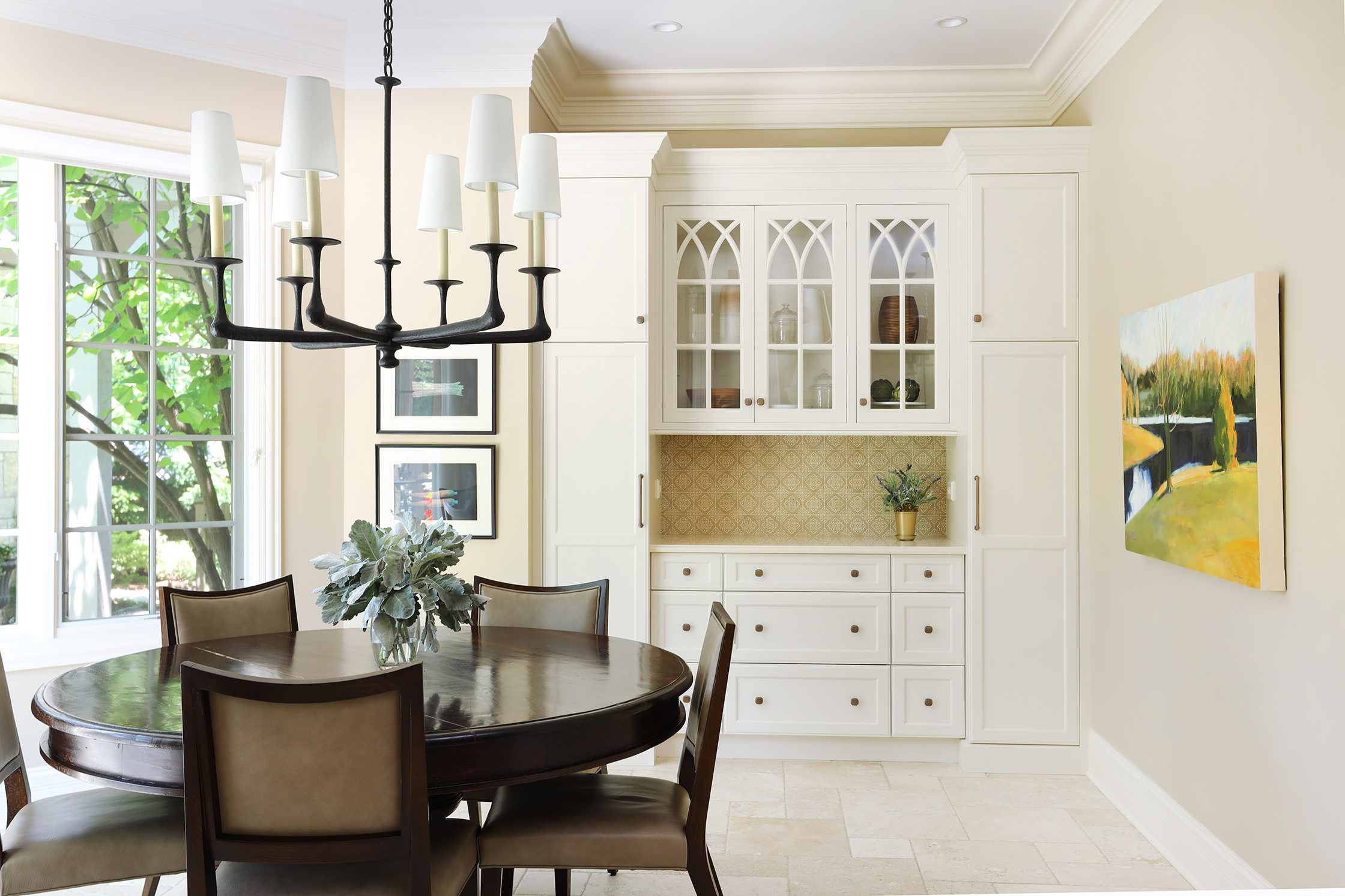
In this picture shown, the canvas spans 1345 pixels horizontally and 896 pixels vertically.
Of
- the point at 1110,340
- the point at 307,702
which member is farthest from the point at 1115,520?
the point at 307,702

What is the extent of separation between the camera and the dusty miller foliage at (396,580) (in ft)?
6.49

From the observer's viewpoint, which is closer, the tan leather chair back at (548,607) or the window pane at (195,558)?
the tan leather chair back at (548,607)

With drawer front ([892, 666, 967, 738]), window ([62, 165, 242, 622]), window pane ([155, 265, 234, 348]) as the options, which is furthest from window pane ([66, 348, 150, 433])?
drawer front ([892, 666, 967, 738])

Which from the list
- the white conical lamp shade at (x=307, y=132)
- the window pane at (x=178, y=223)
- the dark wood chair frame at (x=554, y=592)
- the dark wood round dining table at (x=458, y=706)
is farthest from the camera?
the window pane at (x=178, y=223)

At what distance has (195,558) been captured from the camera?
3.46 metres

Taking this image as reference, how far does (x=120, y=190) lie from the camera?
332 centimetres

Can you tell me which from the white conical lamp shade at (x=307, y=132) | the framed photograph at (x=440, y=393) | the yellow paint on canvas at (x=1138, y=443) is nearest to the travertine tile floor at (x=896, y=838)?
the yellow paint on canvas at (x=1138, y=443)

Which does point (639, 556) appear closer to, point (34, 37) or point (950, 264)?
point (950, 264)

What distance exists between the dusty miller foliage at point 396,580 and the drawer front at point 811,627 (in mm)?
1775

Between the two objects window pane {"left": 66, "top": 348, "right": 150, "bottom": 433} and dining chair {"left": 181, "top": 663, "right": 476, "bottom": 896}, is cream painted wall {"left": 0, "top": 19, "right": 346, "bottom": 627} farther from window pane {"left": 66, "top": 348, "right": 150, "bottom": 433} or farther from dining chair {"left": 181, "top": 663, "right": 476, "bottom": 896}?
dining chair {"left": 181, "top": 663, "right": 476, "bottom": 896}

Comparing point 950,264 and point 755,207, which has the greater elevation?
point 755,207

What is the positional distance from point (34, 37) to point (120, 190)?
0.54 m

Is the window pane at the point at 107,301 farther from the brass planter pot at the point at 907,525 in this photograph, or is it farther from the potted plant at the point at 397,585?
the brass planter pot at the point at 907,525

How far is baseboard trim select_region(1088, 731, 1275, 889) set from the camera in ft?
7.89
